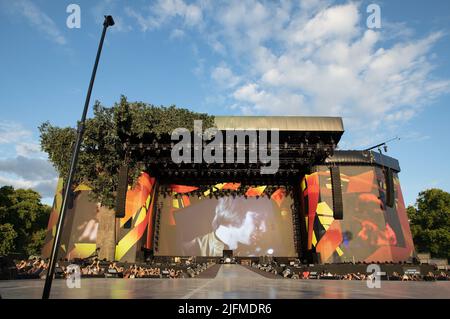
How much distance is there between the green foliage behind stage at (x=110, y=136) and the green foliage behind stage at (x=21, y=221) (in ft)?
49.1

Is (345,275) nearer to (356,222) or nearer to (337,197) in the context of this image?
(337,197)

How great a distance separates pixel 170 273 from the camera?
17.0 metres

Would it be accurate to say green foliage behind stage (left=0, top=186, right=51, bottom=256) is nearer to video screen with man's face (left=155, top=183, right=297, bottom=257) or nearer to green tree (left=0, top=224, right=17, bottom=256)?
green tree (left=0, top=224, right=17, bottom=256)

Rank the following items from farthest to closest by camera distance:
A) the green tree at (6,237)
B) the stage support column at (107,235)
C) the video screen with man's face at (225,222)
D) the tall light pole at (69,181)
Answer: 1. the green tree at (6,237)
2. the video screen with man's face at (225,222)
3. the stage support column at (107,235)
4. the tall light pole at (69,181)

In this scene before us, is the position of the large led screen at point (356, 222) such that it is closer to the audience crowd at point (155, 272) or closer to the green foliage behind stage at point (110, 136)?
the audience crowd at point (155, 272)

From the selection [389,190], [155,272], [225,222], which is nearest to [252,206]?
[225,222]

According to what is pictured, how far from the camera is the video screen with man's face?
1112 inches

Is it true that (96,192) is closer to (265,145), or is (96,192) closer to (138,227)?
(138,227)

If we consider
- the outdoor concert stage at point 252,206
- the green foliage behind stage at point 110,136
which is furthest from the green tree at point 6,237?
the green foliage behind stage at point 110,136

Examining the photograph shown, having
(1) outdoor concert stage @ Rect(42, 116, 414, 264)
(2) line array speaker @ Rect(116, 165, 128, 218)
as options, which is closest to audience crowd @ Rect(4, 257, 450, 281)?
(2) line array speaker @ Rect(116, 165, 128, 218)

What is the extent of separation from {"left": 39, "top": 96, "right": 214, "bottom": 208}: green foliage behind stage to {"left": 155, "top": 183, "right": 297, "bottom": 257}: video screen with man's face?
719cm

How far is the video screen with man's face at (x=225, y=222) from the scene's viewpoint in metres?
28.2

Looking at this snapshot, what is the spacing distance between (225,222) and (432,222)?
29730 mm
